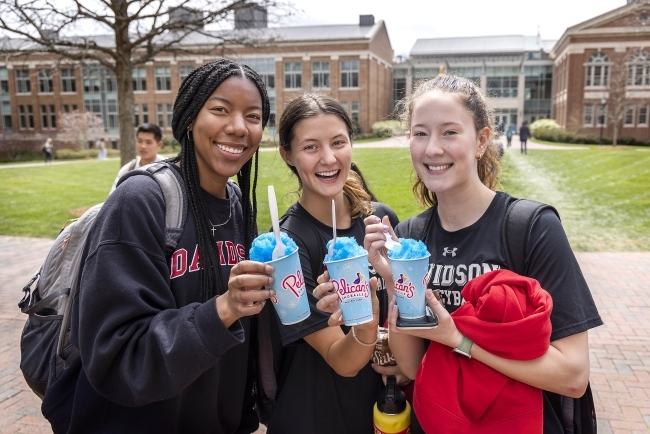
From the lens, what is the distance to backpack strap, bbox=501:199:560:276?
183 cm

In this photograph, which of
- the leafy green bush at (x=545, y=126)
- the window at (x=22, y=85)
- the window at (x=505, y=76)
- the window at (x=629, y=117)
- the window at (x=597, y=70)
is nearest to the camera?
the leafy green bush at (x=545, y=126)

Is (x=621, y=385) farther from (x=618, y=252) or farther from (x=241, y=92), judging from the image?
(x=618, y=252)

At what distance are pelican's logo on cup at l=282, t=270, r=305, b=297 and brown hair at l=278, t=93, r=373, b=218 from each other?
0.88m

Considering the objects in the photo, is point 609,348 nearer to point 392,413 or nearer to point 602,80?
point 392,413

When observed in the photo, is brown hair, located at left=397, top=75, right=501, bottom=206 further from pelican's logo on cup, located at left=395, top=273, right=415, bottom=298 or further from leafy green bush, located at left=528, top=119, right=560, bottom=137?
leafy green bush, located at left=528, top=119, right=560, bottom=137

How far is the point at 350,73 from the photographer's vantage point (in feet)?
165

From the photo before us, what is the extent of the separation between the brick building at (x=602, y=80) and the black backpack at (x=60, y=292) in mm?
48890

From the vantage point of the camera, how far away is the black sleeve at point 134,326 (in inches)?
60.4

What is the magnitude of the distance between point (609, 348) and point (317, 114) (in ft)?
15.2

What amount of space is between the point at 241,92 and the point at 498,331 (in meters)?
1.33

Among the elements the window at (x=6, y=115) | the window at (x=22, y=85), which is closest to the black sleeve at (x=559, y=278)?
the window at (x=22, y=85)

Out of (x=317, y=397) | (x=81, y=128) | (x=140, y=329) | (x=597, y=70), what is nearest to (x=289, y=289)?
(x=140, y=329)

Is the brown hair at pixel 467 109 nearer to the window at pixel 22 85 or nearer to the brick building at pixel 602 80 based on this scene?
the brick building at pixel 602 80

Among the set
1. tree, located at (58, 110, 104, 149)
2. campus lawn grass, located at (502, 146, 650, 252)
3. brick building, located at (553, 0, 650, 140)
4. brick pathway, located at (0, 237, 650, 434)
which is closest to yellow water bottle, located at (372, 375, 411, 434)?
brick pathway, located at (0, 237, 650, 434)
